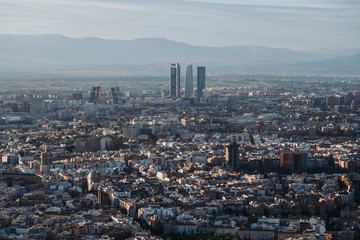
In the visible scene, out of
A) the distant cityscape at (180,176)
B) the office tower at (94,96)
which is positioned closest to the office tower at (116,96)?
the office tower at (94,96)

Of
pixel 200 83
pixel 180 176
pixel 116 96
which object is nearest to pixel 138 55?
pixel 200 83

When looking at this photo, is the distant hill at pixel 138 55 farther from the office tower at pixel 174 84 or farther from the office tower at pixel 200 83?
the office tower at pixel 174 84

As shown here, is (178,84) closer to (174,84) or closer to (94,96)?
(174,84)

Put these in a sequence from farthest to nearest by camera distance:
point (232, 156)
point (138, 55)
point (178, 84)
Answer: point (138, 55) → point (178, 84) → point (232, 156)

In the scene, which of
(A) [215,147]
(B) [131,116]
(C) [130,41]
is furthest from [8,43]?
(A) [215,147]

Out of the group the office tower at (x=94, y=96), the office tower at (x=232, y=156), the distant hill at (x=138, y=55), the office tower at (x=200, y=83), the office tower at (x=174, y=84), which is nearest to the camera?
the office tower at (x=232, y=156)
